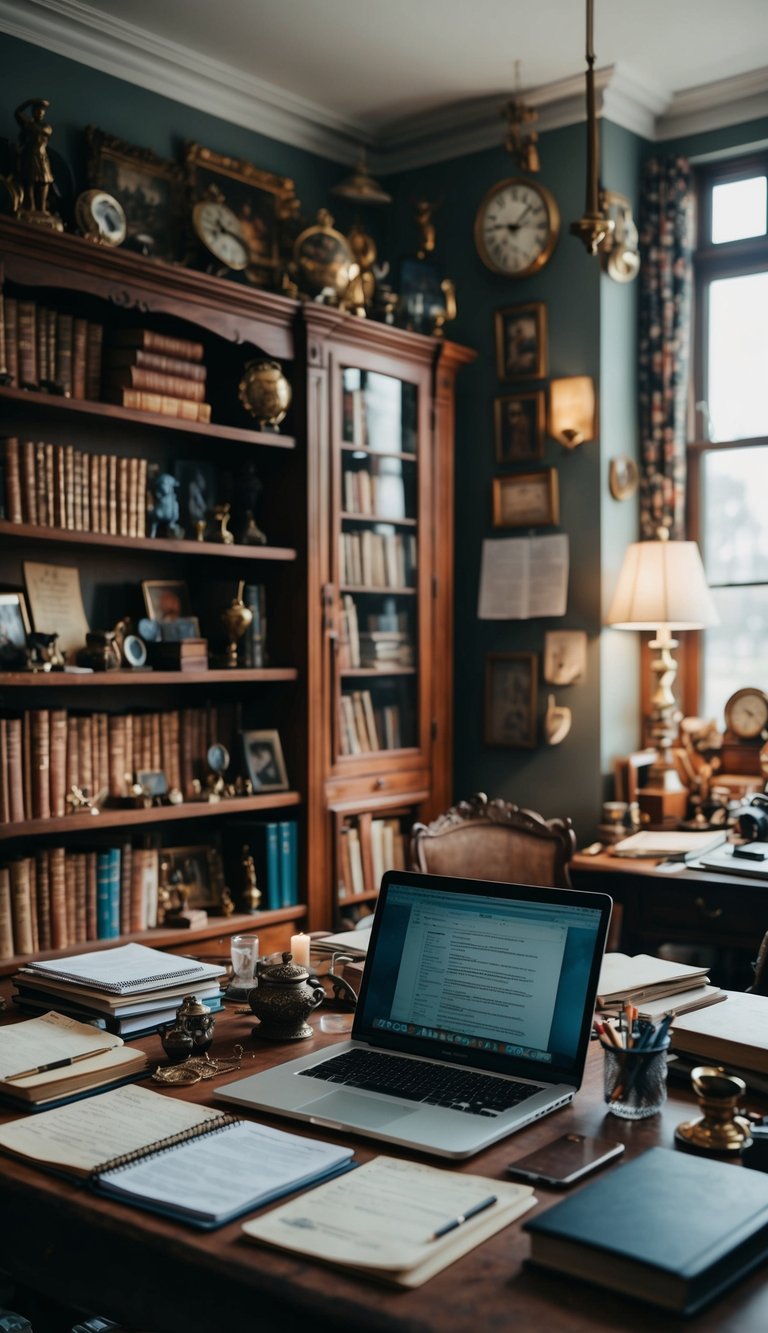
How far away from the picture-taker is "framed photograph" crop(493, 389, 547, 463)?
430cm

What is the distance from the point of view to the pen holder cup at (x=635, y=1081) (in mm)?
1535

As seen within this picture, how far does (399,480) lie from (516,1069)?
282 cm

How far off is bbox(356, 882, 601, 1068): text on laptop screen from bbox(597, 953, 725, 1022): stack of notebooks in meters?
0.24

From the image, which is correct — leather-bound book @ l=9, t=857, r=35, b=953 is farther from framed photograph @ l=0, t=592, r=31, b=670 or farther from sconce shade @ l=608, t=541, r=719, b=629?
sconce shade @ l=608, t=541, r=719, b=629

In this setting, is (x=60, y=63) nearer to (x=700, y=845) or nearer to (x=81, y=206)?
(x=81, y=206)

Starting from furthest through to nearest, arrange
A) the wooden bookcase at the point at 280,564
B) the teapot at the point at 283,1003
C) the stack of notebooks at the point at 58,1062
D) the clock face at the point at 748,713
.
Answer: the clock face at the point at 748,713
the wooden bookcase at the point at 280,564
the teapot at the point at 283,1003
the stack of notebooks at the point at 58,1062

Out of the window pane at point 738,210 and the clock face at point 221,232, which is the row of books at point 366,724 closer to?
the clock face at point 221,232

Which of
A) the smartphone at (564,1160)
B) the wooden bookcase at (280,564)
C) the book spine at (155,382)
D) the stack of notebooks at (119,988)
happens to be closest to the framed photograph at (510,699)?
the wooden bookcase at (280,564)

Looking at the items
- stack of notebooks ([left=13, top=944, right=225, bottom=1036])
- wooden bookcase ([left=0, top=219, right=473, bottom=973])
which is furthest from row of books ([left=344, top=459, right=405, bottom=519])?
stack of notebooks ([left=13, top=944, right=225, bottom=1036])

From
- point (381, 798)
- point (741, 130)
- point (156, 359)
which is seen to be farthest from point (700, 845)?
point (741, 130)

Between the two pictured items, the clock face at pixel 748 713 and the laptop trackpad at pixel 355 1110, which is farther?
the clock face at pixel 748 713

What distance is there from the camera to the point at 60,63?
362 cm

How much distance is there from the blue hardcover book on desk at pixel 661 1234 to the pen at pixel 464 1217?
9 centimetres

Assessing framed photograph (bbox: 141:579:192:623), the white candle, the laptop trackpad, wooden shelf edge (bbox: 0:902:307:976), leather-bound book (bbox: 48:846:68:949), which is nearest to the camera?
the laptop trackpad
